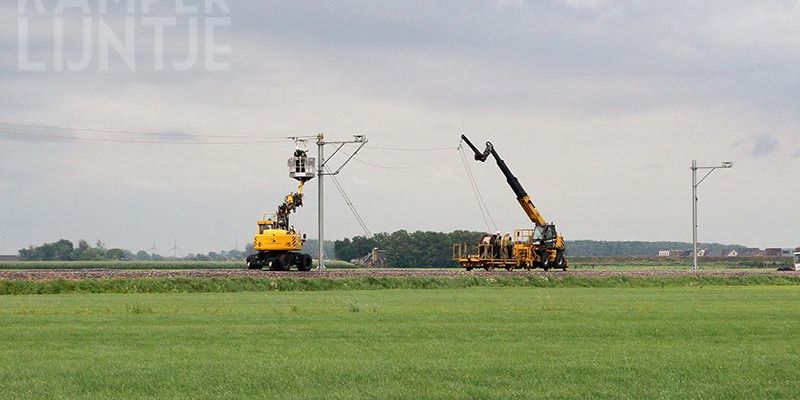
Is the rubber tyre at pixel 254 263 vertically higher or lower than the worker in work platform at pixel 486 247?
lower

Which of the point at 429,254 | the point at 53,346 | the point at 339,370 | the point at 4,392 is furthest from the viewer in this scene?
the point at 429,254


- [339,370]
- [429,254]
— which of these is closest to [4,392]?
[339,370]

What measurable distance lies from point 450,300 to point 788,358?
25.0m

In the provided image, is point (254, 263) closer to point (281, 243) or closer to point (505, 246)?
point (281, 243)

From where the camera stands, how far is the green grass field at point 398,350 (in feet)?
65.7

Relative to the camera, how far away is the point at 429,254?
14800cm

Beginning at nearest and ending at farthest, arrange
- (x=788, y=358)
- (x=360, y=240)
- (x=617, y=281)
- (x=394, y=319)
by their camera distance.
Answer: (x=788, y=358) → (x=394, y=319) → (x=617, y=281) → (x=360, y=240)

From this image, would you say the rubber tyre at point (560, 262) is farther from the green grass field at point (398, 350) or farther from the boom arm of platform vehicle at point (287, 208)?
the green grass field at point (398, 350)

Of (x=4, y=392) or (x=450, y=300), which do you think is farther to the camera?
(x=450, y=300)

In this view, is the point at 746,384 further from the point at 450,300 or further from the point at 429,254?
the point at 429,254

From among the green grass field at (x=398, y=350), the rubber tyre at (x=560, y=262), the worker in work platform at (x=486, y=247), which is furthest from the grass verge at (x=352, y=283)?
the worker in work platform at (x=486, y=247)

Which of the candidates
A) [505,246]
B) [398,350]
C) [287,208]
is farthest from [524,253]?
[398,350]

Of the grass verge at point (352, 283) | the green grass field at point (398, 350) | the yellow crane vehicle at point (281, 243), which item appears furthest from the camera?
the yellow crane vehicle at point (281, 243)

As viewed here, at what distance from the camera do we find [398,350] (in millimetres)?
26188
